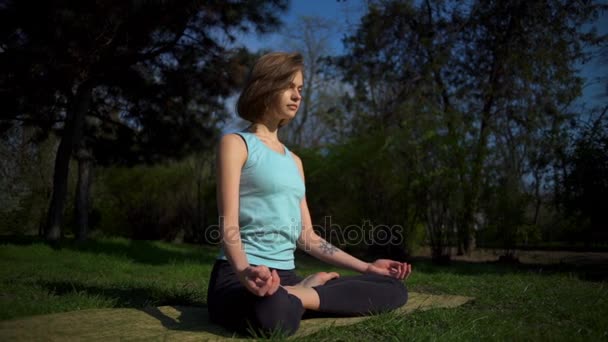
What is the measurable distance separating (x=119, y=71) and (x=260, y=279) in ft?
23.5

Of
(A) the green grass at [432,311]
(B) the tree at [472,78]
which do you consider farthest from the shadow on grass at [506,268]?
(A) the green grass at [432,311]

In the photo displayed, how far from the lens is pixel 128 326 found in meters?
1.90

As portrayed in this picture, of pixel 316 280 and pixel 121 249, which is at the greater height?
pixel 316 280

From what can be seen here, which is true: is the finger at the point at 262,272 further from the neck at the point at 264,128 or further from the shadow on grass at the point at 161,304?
the neck at the point at 264,128

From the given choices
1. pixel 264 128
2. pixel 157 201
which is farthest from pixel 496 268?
pixel 157 201

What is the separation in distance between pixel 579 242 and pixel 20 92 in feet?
31.7

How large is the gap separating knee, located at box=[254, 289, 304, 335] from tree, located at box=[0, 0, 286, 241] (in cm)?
584

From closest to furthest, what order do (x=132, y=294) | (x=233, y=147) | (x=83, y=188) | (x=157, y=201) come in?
(x=233, y=147) → (x=132, y=294) → (x=83, y=188) → (x=157, y=201)

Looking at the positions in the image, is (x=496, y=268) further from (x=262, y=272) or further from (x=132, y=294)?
(x=262, y=272)

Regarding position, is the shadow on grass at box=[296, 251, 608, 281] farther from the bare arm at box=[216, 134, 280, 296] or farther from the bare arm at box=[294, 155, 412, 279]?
the bare arm at box=[216, 134, 280, 296]

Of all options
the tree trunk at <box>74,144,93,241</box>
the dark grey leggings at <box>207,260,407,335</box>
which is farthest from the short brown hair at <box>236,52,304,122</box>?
the tree trunk at <box>74,144,93,241</box>

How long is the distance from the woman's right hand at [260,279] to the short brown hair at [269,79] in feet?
2.66

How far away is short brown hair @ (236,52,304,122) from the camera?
199 cm

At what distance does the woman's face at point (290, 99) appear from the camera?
6.66 feet
